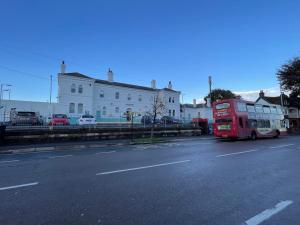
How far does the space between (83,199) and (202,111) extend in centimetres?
6147

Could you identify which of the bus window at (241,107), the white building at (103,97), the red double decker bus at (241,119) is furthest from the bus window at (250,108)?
the white building at (103,97)

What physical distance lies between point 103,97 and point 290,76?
3953cm

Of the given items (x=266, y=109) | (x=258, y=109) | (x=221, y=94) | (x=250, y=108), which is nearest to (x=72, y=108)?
(x=250, y=108)

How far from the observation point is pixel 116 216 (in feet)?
13.2

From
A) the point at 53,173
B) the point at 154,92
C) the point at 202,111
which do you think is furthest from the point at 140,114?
the point at 53,173

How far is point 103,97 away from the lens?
146ft

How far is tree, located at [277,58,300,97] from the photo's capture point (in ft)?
163

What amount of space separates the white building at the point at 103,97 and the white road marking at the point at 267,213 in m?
35.1

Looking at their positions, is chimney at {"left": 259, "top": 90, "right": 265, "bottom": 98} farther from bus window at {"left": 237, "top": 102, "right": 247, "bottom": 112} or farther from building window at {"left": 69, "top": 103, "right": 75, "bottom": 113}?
building window at {"left": 69, "top": 103, "right": 75, "bottom": 113}

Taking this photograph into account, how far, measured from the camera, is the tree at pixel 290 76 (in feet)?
163

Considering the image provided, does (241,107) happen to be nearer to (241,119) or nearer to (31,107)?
(241,119)

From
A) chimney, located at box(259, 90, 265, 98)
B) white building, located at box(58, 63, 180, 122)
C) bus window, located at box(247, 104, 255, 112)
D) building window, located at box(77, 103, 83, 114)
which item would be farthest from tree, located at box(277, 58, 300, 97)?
building window, located at box(77, 103, 83, 114)

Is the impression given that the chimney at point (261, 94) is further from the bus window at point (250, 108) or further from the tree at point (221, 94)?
the bus window at point (250, 108)

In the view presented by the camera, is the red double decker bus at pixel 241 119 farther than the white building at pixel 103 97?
No
